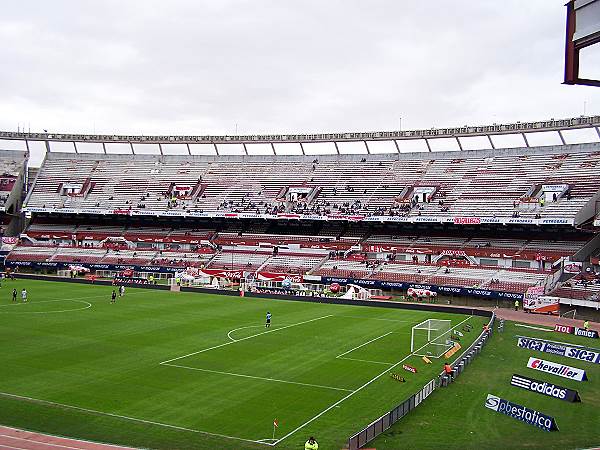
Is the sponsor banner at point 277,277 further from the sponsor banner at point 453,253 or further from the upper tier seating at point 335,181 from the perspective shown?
the sponsor banner at point 453,253

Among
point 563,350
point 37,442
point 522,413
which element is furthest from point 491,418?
point 37,442

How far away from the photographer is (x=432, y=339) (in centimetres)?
3616

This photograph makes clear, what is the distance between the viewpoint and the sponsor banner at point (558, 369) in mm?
27500

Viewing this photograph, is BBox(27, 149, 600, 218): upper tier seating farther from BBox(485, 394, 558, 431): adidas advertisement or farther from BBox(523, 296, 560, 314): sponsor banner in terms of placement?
BBox(485, 394, 558, 431): adidas advertisement

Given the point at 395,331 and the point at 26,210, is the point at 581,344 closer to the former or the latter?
the point at 395,331

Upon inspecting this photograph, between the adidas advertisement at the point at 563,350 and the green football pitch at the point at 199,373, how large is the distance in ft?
12.1

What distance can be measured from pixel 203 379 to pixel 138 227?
215ft

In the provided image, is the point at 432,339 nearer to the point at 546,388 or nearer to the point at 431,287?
the point at 546,388

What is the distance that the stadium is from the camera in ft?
68.4

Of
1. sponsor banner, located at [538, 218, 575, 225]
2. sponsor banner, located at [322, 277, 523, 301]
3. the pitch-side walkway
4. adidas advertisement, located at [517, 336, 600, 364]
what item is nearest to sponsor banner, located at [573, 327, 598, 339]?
adidas advertisement, located at [517, 336, 600, 364]

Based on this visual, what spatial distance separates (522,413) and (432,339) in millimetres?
15192

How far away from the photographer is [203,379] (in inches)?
1014

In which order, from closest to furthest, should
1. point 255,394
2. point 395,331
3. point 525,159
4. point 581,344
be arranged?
point 255,394
point 581,344
point 395,331
point 525,159

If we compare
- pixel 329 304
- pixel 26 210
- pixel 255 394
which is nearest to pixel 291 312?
pixel 329 304
